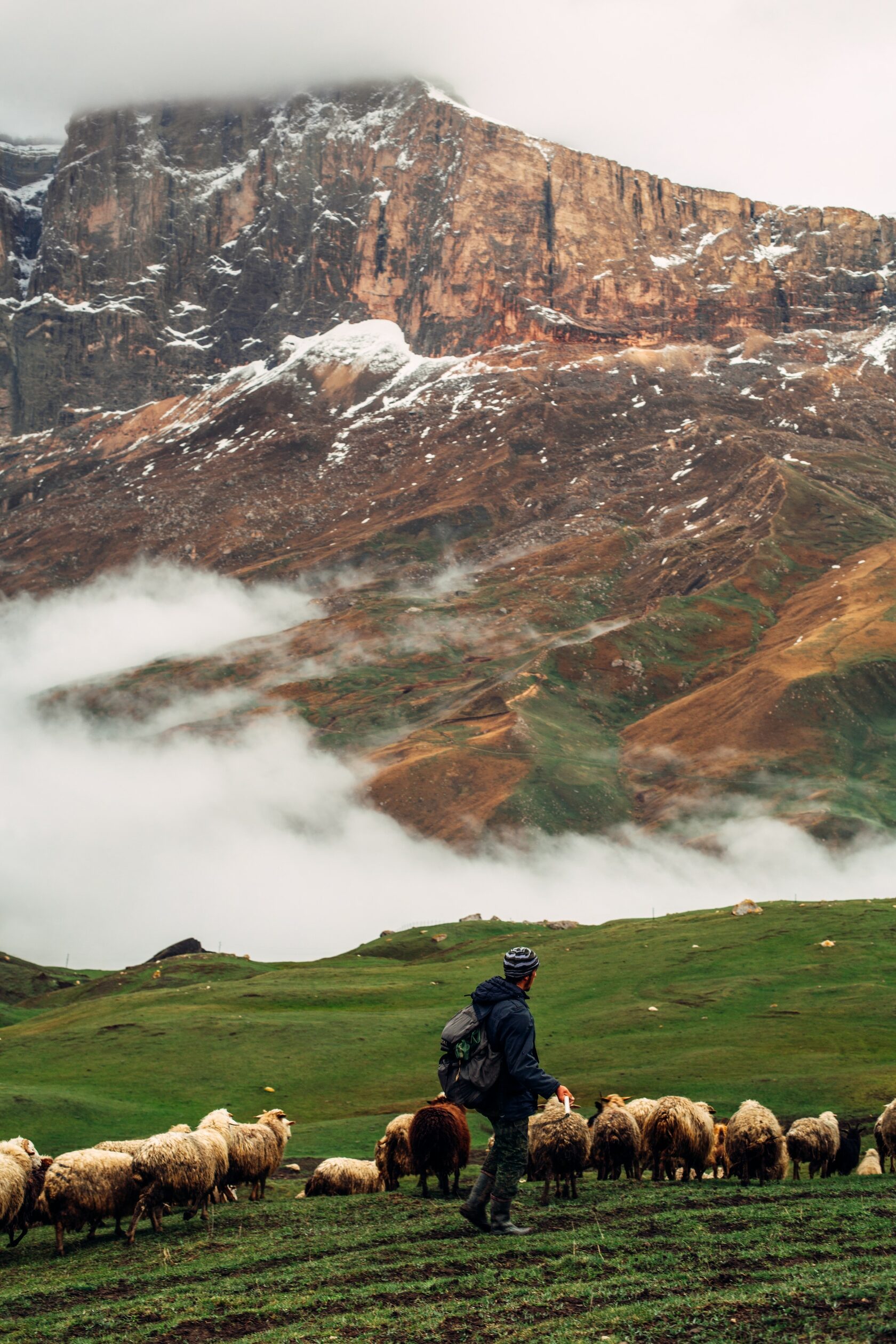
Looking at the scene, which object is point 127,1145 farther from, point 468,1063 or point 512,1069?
point 512,1069

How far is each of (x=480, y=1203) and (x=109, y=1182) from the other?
834 cm

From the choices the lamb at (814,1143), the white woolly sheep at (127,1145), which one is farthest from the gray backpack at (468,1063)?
the lamb at (814,1143)

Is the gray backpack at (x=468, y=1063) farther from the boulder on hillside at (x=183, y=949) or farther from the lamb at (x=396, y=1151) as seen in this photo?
the boulder on hillside at (x=183, y=949)

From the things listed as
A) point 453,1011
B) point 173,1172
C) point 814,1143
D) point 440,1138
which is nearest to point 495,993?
point 440,1138

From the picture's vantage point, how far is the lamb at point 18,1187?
23.7 m

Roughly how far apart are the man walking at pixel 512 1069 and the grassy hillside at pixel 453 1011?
79.2 feet

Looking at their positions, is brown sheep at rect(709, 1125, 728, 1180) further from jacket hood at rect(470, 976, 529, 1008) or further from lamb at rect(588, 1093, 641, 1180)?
jacket hood at rect(470, 976, 529, 1008)

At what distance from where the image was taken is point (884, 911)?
278 feet

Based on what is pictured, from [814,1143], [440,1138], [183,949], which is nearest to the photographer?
[440,1138]

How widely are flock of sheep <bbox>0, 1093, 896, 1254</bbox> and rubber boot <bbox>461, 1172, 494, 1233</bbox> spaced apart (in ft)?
14.8

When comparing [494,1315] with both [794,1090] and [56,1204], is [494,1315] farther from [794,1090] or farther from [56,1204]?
[794,1090]

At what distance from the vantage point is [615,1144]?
89.9 ft

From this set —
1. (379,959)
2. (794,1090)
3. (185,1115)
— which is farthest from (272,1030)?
(379,959)

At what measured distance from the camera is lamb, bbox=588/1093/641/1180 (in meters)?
27.4
